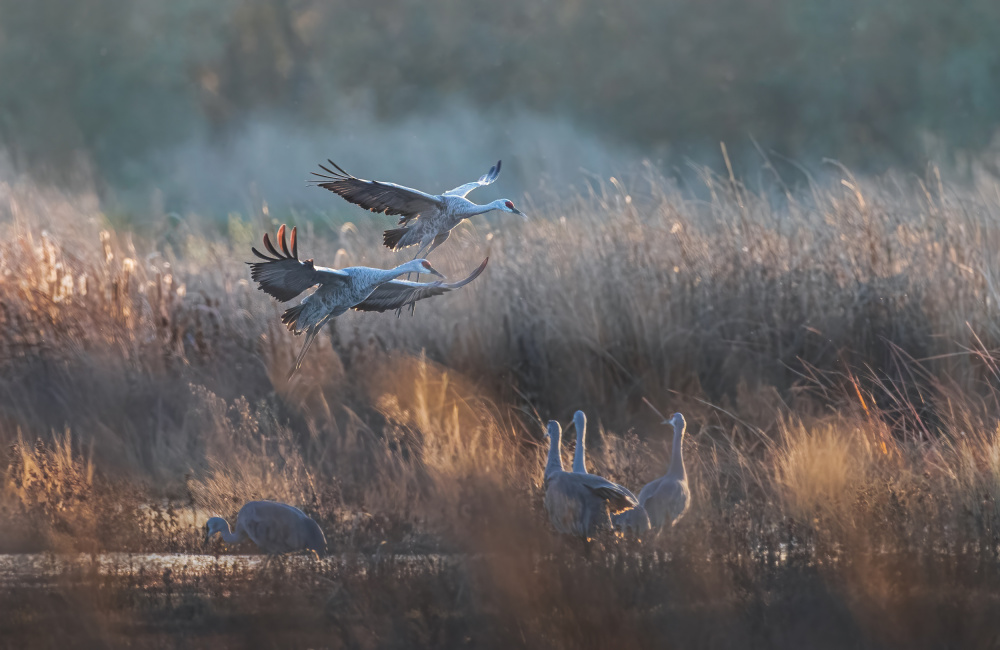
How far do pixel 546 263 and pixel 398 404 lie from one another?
84.5 inches

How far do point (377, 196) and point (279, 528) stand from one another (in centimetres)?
223

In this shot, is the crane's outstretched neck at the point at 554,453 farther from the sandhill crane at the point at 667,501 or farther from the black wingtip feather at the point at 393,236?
the black wingtip feather at the point at 393,236

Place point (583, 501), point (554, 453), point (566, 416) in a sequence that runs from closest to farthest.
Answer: point (583, 501) → point (554, 453) → point (566, 416)

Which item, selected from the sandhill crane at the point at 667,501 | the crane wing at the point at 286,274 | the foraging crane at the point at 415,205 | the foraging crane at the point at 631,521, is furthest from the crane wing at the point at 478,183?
the sandhill crane at the point at 667,501

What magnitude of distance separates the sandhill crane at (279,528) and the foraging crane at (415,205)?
6.77ft

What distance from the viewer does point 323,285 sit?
9.52 ft

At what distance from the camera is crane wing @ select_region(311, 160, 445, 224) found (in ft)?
9.52

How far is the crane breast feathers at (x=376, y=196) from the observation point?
9.51ft

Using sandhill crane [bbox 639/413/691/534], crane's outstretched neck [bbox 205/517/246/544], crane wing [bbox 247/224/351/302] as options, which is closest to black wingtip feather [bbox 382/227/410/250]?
crane wing [bbox 247/224/351/302]

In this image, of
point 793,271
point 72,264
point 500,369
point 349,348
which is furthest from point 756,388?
point 72,264

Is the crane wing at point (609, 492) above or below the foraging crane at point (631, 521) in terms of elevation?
above

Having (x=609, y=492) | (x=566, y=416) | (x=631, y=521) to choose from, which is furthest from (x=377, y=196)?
(x=566, y=416)

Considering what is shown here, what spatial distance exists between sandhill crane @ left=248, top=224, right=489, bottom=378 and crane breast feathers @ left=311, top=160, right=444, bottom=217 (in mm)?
196

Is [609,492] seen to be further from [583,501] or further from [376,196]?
[376,196]
